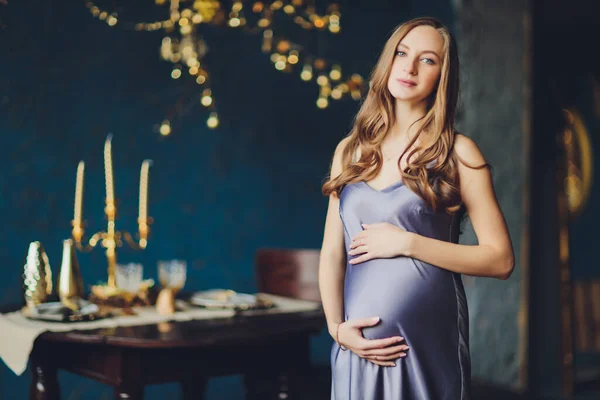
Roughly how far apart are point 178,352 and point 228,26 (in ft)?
7.10

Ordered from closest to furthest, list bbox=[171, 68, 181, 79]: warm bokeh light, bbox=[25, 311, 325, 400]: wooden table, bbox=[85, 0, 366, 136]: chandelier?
bbox=[25, 311, 325, 400]: wooden table, bbox=[85, 0, 366, 136]: chandelier, bbox=[171, 68, 181, 79]: warm bokeh light

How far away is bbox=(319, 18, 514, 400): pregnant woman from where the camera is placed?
1.66 meters

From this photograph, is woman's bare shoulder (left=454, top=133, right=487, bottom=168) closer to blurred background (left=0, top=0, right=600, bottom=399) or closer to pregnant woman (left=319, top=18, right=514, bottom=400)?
pregnant woman (left=319, top=18, right=514, bottom=400)

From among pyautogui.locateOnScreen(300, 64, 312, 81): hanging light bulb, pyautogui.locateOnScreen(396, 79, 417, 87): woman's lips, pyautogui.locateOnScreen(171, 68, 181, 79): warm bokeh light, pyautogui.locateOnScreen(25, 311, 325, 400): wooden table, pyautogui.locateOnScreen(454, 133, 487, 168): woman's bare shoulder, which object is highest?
pyautogui.locateOnScreen(300, 64, 312, 81): hanging light bulb

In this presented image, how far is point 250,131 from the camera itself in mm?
4195

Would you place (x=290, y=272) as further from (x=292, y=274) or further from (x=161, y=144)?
(x=161, y=144)

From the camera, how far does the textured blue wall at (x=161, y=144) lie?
3385 millimetres

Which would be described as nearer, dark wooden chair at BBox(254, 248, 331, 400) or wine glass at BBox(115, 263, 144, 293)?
wine glass at BBox(115, 263, 144, 293)

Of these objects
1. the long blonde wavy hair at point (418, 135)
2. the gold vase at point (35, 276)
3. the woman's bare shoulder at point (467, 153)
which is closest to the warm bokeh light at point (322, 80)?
the gold vase at point (35, 276)

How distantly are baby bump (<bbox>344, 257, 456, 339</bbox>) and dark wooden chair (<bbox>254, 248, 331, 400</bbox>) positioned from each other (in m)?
1.67

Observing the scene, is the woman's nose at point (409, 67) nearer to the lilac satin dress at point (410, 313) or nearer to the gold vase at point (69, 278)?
the lilac satin dress at point (410, 313)

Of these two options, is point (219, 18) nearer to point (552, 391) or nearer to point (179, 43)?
point (179, 43)

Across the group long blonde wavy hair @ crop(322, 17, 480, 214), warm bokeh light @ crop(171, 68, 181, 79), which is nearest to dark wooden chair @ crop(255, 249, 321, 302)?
warm bokeh light @ crop(171, 68, 181, 79)

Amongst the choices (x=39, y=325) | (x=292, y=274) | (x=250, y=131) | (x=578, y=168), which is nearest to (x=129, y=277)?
(x=39, y=325)
